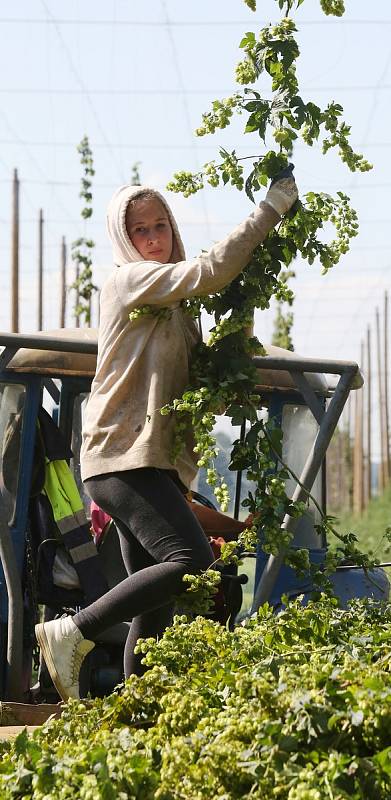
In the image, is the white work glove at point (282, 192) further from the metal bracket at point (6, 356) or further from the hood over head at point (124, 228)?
the metal bracket at point (6, 356)

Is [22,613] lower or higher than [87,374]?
lower

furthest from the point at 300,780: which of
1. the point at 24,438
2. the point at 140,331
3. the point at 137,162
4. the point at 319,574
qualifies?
the point at 137,162

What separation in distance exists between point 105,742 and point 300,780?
1.70 ft

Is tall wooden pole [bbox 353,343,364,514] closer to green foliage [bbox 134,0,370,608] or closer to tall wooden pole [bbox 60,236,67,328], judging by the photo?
tall wooden pole [bbox 60,236,67,328]

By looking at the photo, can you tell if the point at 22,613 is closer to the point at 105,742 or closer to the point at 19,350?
the point at 19,350

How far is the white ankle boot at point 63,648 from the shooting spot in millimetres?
4648

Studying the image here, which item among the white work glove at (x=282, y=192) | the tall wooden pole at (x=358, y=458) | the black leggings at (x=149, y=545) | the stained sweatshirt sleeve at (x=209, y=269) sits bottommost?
the tall wooden pole at (x=358, y=458)

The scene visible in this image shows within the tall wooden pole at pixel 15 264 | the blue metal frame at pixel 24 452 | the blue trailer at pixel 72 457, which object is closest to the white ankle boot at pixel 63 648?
the blue trailer at pixel 72 457

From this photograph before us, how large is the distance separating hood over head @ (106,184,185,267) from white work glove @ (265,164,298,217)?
546 mm

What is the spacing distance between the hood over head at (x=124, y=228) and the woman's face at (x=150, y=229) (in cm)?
3

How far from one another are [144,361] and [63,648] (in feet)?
3.21

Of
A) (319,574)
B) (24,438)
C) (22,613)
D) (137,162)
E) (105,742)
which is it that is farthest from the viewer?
(137,162)

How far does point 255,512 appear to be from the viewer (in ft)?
15.1

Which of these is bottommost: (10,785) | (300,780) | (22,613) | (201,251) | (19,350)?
(22,613)
